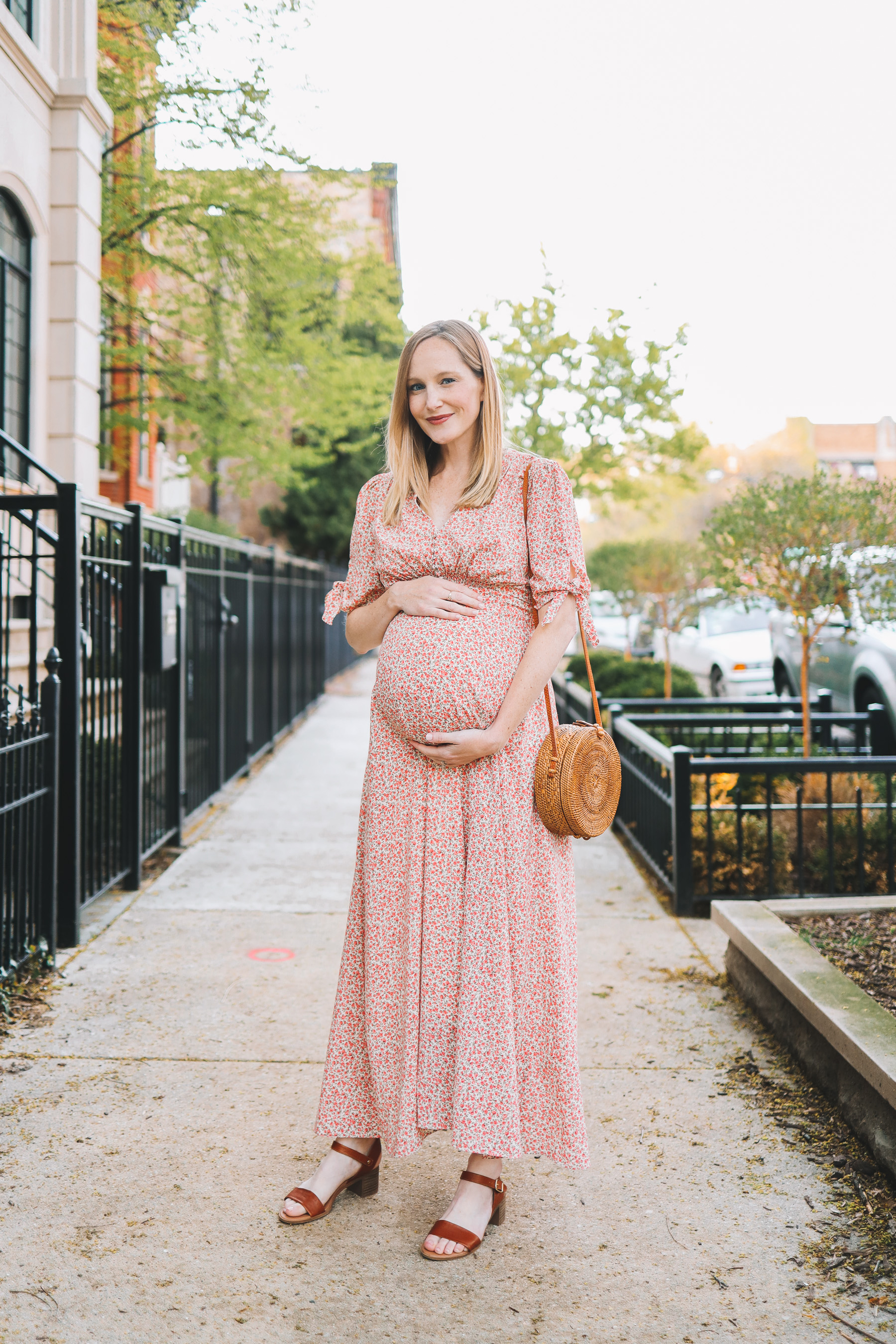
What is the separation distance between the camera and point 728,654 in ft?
56.4

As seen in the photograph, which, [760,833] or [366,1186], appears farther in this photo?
[760,833]

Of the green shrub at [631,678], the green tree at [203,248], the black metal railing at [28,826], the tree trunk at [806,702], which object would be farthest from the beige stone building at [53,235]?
the tree trunk at [806,702]

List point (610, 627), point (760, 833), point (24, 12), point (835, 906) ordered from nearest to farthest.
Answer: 1. point (835, 906)
2. point (760, 833)
3. point (24, 12)
4. point (610, 627)

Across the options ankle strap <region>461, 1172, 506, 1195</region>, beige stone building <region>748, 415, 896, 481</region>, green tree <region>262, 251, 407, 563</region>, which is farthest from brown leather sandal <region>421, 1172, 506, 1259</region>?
beige stone building <region>748, 415, 896, 481</region>

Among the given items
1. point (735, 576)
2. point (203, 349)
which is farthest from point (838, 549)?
point (203, 349)

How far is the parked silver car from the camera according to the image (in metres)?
8.60

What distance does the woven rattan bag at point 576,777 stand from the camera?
8.93 feet

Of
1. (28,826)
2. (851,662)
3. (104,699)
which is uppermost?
(851,662)

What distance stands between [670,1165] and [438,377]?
2.14 m

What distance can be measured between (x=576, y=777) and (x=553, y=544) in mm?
549

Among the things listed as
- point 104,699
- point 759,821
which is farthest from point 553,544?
point 759,821

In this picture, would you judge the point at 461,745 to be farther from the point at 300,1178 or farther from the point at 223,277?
the point at 223,277

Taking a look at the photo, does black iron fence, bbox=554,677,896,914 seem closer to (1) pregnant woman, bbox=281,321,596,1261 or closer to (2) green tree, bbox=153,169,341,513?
(1) pregnant woman, bbox=281,321,596,1261

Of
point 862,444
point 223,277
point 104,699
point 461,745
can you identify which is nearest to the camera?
point 461,745
